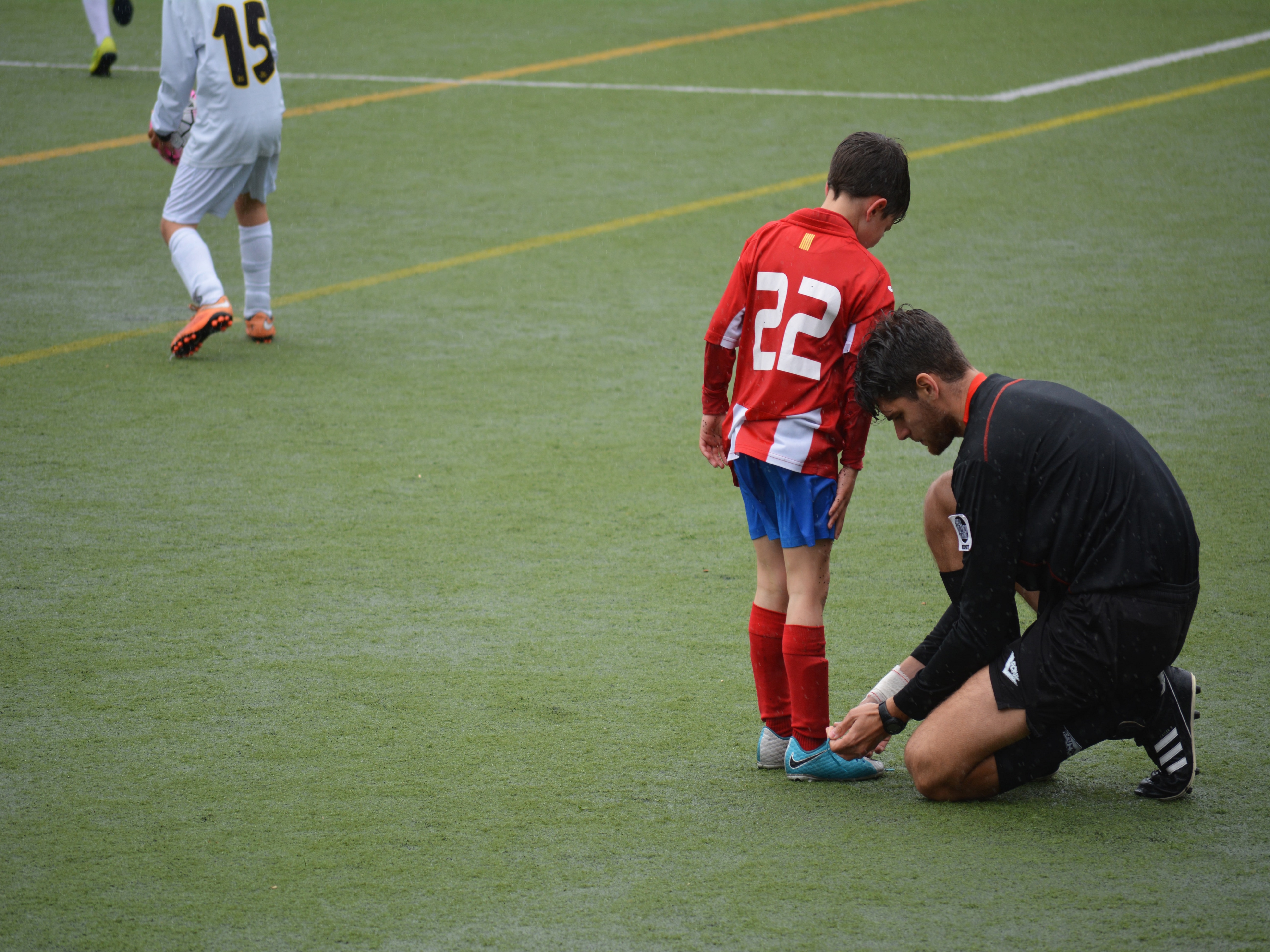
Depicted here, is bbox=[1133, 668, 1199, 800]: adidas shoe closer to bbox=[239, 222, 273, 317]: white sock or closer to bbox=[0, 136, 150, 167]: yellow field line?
bbox=[239, 222, 273, 317]: white sock

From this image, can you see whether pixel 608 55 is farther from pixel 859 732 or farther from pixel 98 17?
pixel 859 732

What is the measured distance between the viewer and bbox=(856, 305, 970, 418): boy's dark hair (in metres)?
2.94

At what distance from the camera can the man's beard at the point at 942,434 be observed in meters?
3.02

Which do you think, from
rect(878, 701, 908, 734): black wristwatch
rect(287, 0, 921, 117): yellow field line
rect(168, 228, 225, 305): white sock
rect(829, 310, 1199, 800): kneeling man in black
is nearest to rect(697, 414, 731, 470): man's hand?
rect(829, 310, 1199, 800): kneeling man in black

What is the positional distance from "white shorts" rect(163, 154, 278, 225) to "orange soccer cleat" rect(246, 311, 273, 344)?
515 mm

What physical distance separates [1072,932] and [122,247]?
7.28m

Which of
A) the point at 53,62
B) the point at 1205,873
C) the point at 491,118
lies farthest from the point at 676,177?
the point at 1205,873

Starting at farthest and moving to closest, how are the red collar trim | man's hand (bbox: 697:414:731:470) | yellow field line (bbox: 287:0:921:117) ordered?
yellow field line (bbox: 287:0:921:117)
man's hand (bbox: 697:414:731:470)
the red collar trim

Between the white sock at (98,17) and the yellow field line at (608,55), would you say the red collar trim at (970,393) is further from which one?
the white sock at (98,17)

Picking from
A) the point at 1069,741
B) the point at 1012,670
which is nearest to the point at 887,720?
the point at 1012,670

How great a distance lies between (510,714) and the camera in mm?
3521

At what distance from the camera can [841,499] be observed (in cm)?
316

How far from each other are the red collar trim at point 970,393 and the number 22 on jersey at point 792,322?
14.1 inches

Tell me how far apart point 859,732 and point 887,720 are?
69 mm
